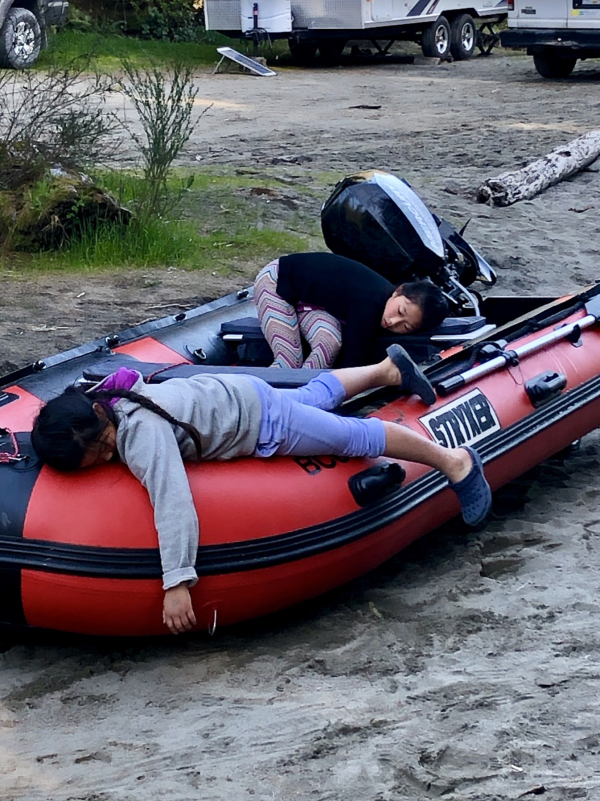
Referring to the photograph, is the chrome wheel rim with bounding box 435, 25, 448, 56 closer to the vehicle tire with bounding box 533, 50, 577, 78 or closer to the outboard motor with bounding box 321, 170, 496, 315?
the vehicle tire with bounding box 533, 50, 577, 78

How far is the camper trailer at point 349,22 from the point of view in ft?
56.2

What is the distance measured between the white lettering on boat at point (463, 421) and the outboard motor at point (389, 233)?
94 cm

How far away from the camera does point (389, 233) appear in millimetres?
5211

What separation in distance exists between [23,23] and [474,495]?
12.6m

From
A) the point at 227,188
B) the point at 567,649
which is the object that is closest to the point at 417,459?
the point at 567,649

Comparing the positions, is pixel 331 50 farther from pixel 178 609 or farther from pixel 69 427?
pixel 178 609

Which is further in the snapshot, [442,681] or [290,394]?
[290,394]

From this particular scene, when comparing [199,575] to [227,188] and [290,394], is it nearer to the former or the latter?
[290,394]

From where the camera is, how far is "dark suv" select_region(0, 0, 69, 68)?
1298 cm

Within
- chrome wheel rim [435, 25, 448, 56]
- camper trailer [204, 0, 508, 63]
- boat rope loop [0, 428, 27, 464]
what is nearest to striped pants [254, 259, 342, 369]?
boat rope loop [0, 428, 27, 464]

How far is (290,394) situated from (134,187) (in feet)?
15.8

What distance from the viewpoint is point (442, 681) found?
3.54 m

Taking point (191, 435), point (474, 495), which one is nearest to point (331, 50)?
point (474, 495)

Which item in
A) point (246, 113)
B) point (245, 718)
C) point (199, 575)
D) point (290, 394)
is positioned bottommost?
point (245, 718)
